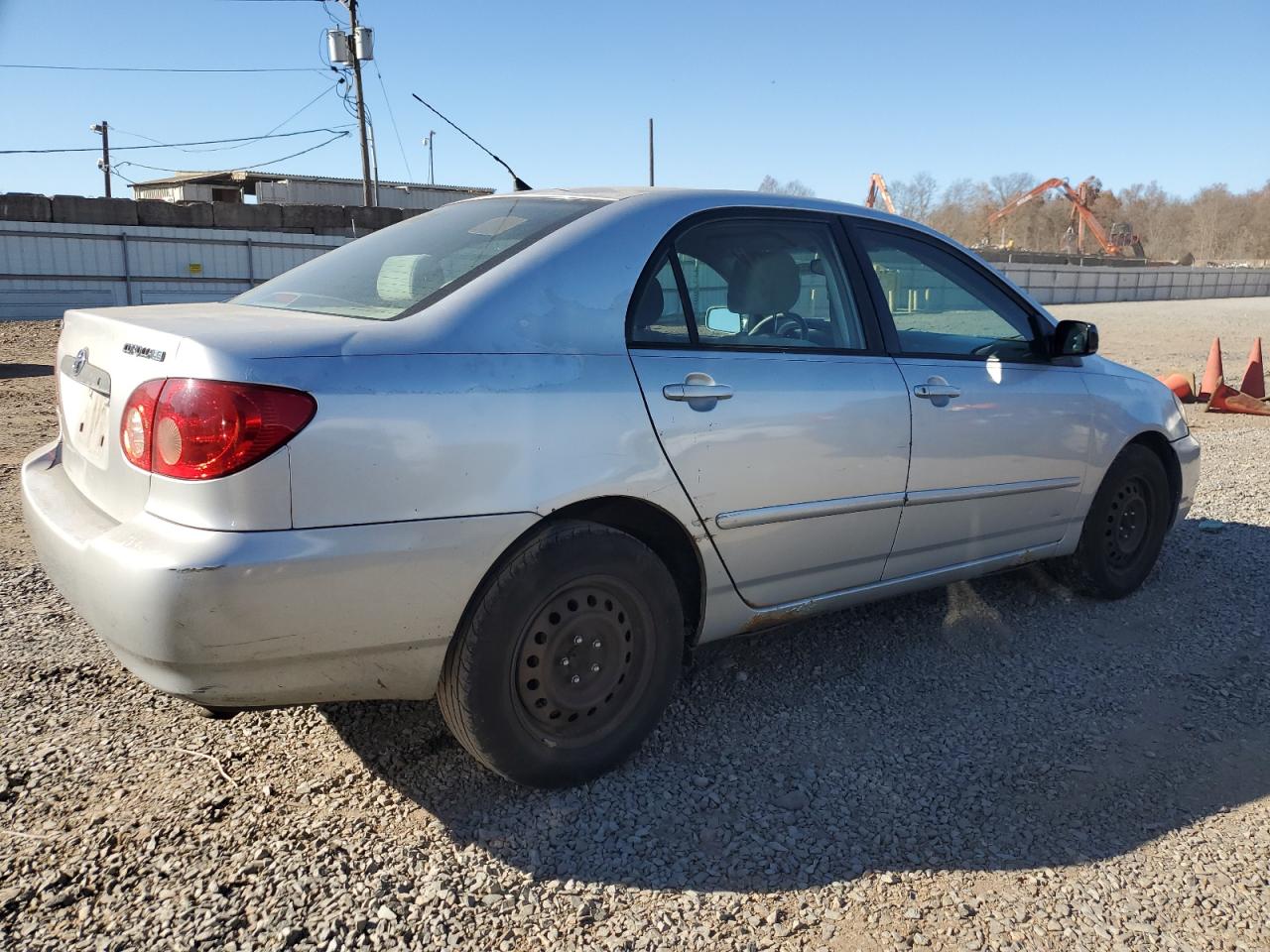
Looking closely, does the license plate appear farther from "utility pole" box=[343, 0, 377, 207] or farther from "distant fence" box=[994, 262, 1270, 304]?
"distant fence" box=[994, 262, 1270, 304]

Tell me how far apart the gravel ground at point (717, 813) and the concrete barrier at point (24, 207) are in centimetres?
2261

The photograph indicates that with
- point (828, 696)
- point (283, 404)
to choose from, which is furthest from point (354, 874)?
point (828, 696)

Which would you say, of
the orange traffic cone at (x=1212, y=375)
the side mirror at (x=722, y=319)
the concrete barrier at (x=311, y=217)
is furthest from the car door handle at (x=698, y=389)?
the concrete barrier at (x=311, y=217)

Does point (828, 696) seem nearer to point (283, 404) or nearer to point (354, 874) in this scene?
point (354, 874)

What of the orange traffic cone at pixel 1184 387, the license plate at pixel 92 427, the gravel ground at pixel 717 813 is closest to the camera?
the gravel ground at pixel 717 813

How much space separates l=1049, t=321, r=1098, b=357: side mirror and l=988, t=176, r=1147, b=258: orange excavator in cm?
7932

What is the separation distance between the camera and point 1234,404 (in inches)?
426

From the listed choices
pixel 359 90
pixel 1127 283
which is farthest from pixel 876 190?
pixel 359 90

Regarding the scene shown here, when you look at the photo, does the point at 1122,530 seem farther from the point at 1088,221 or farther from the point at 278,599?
the point at 1088,221

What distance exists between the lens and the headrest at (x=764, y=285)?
10.8ft

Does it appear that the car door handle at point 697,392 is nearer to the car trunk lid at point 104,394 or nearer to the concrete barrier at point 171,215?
the car trunk lid at point 104,394

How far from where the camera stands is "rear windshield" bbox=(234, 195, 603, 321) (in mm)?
2766

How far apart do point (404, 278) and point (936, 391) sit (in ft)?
6.01

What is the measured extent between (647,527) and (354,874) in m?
1.17
